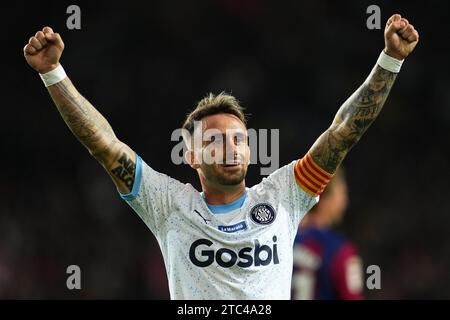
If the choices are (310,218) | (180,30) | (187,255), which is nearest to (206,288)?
(187,255)

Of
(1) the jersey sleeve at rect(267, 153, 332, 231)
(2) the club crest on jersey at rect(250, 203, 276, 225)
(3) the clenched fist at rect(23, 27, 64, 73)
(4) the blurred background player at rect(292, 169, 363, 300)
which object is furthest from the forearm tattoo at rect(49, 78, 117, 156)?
(4) the blurred background player at rect(292, 169, 363, 300)

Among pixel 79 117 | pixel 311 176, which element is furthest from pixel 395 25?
pixel 79 117

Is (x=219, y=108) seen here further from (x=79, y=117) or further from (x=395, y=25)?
(x=395, y=25)

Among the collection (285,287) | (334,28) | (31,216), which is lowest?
(285,287)

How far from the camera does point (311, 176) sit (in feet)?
13.5

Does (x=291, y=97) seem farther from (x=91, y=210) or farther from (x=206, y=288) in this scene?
(x=206, y=288)

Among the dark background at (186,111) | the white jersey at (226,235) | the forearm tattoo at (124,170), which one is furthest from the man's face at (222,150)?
the dark background at (186,111)

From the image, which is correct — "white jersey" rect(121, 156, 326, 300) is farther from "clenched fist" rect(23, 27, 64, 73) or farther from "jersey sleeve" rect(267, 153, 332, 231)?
"clenched fist" rect(23, 27, 64, 73)

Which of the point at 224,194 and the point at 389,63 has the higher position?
the point at 389,63

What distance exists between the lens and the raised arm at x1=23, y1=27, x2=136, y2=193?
156 inches

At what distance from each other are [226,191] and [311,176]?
41 centimetres

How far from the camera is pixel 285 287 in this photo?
13.0 ft

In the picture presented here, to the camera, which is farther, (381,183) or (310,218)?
(381,183)
